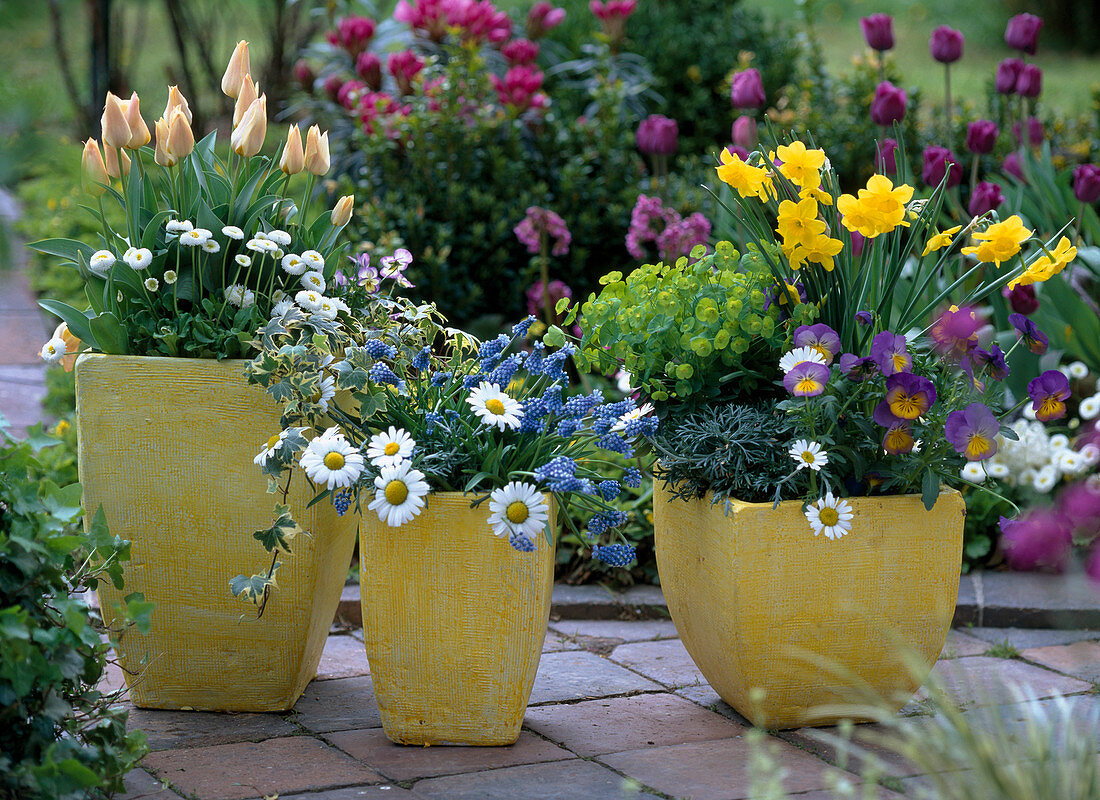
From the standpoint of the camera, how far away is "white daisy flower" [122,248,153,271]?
205 centimetres

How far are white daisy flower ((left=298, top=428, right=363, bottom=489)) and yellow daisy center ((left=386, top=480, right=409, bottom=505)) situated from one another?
7 centimetres

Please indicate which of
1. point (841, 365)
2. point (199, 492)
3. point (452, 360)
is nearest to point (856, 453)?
point (841, 365)

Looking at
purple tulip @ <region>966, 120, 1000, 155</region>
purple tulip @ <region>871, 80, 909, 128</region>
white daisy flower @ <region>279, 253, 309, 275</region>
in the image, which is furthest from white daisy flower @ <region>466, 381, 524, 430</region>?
purple tulip @ <region>966, 120, 1000, 155</region>

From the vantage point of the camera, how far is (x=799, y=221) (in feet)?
6.71

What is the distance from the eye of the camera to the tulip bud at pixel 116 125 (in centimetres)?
209

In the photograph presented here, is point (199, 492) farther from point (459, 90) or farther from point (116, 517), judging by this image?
point (459, 90)

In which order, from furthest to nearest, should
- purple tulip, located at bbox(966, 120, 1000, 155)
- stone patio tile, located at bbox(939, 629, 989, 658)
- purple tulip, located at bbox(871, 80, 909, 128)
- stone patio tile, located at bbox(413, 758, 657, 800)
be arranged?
purple tulip, located at bbox(966, 120, 1000, 155)
purple tulip, located at bbox(871, 80, 909, 128)
stone patio tile, located at bbox(939, 629, 989, 658)
stone patio tile, located at bbox(413, 758, 657, 800)

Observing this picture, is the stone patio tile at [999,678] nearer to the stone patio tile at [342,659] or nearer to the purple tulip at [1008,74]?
the stone patio tile at [342,659]

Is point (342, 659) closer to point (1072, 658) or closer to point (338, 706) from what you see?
point (338, 706)

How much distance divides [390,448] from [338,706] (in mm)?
683

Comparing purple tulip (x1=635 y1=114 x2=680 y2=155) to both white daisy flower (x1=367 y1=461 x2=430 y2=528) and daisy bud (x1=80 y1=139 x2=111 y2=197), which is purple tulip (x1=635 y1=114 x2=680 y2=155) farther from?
white daisy flower (x1=367 y1=461 x2=430 y2=528)

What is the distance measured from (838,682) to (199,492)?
1262 millimetres

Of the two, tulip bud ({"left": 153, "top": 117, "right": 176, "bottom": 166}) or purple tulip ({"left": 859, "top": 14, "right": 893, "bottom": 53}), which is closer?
tulip bud ({"left": 153, "top": 117, "right": 176, "bottom": 166})

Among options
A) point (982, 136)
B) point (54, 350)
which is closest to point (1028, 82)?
point (982, 136)
